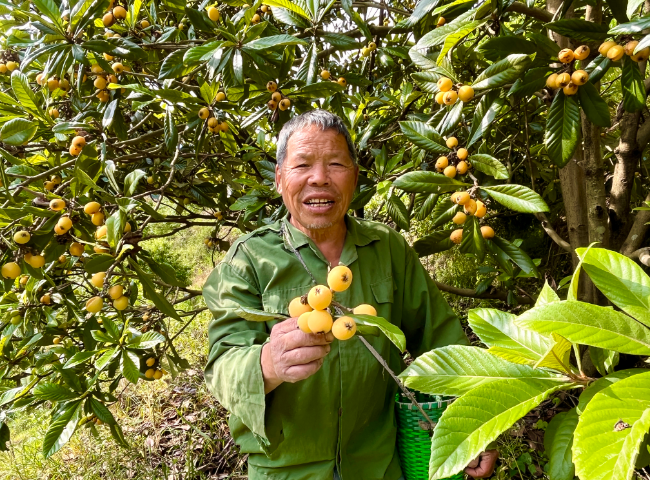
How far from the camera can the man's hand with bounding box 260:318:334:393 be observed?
0.90 metres

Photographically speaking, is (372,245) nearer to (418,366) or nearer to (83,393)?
(418,366)

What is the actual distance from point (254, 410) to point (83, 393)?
126 cm

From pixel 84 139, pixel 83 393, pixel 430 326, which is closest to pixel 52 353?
pixel 83 393

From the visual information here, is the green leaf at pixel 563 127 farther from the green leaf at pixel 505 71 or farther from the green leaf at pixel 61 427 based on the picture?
the green leaf at pixel 61 427

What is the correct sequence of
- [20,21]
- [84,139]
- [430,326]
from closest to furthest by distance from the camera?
1. [430,326]
2. [84,139]
3. [20,21]

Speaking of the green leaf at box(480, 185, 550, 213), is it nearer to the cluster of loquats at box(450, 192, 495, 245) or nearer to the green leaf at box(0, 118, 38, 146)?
the cluster of loquats at box(450, 192, 495, 245)

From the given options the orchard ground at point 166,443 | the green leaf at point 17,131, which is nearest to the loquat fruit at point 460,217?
the orchard ground at point 166,443

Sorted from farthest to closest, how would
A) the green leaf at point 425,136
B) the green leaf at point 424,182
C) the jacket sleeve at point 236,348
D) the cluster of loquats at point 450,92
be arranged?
the green leaf at point 425,136, the green leaf at point 424,182, the cluster of loquats at point 450,92, the jacket sleeve at point 236,348

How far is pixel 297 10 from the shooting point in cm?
171

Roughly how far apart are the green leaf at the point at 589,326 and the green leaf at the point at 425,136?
3.73ft

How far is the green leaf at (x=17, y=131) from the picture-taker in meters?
1.63

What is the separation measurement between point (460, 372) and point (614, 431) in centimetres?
27

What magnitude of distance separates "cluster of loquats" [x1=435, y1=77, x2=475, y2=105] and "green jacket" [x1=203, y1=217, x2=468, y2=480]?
54 centimetres

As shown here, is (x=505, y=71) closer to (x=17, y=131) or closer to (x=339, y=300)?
(x=339, y=300)
